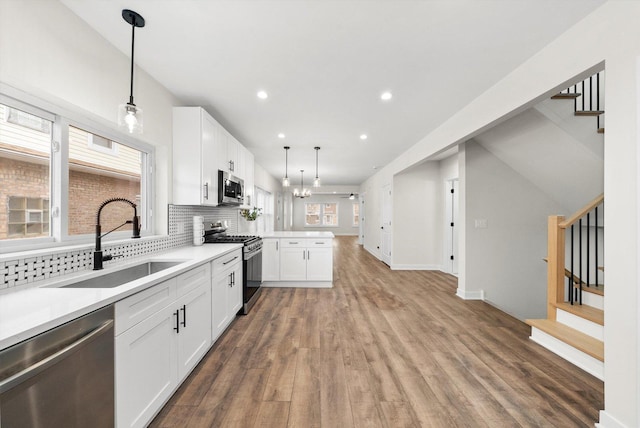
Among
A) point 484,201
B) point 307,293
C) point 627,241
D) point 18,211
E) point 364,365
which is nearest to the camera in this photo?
point 627,241

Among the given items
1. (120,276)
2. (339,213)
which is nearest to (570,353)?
(120,276)

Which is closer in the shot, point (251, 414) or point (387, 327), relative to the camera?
point (251, 414)

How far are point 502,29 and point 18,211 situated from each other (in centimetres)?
335

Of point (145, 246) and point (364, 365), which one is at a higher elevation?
point (145, 246)

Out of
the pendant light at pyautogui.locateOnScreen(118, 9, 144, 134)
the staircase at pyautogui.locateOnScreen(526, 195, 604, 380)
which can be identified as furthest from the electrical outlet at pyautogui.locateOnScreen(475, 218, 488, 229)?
the pendant light at pyautogui.locateOnScreen(118, 9, 144, 134)

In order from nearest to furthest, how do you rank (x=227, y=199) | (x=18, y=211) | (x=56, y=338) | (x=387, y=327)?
1. (x=56, y=338)
2. (x=18, y=211)
3. (x=387, y=327)
4. (x=227, y=199)

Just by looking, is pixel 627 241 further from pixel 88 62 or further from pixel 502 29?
pixel 88 62

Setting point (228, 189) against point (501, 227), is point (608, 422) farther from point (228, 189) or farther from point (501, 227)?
point (228, 189)

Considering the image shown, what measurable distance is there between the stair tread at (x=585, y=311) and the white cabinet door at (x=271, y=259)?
362 cm

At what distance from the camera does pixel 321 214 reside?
44.0 ft

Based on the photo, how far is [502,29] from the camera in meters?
1.84

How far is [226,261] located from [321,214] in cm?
1074

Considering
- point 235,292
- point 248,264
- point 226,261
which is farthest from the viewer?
point 248,264

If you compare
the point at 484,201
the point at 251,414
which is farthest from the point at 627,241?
the point at 484,201
